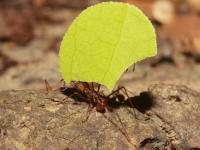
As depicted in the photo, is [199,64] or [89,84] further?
[199,64]

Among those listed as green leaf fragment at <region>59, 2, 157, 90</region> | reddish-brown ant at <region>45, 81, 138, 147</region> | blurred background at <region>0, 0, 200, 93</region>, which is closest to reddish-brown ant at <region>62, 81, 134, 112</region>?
reddish-brown ant at <region>45, 81, 138, 147</region>

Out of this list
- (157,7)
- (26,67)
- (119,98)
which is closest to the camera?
(119,98)

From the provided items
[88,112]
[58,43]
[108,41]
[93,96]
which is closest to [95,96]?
[93,96]

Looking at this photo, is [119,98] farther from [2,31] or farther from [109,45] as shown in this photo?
[2,31]

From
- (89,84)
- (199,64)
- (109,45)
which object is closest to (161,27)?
(199,64)

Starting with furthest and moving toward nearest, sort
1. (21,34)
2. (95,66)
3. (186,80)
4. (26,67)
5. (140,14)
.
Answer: (21,34), (26,67), (186,80), (95,66), (140,14)

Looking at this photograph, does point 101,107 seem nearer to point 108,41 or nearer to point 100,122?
point 100,122
